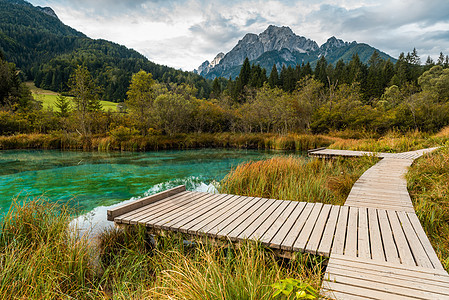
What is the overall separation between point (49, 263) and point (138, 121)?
19.2m

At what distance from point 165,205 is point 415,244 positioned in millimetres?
2857

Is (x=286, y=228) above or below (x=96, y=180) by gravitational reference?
above

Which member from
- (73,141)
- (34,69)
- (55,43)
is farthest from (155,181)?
(55,43)

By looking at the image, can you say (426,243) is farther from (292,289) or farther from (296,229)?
(292,289)

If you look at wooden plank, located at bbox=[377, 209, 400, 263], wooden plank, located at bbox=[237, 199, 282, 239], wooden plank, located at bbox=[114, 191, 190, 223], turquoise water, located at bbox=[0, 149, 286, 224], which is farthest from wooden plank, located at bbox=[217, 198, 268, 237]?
turquoise water, located at bbox=[0, 149, 286, 224]

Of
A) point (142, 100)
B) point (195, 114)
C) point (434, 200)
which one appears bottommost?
point (434, 200)

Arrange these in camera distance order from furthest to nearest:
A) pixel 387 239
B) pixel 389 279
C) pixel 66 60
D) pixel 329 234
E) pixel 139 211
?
pixel 66 60
pixel 139 211
pixel 329 234
pixel 387 239
pixel 389 279

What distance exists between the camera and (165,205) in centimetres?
347

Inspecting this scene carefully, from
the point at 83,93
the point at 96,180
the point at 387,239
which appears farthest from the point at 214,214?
the point at 83,93

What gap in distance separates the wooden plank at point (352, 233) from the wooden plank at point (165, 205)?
215 centimetres

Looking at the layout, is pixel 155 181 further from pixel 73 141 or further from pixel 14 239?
pixel 73 141

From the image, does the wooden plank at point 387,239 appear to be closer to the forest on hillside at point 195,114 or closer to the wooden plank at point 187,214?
the wooden plank at point 187,214

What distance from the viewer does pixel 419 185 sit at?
4262 millimetres

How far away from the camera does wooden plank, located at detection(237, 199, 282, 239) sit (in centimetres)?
242
